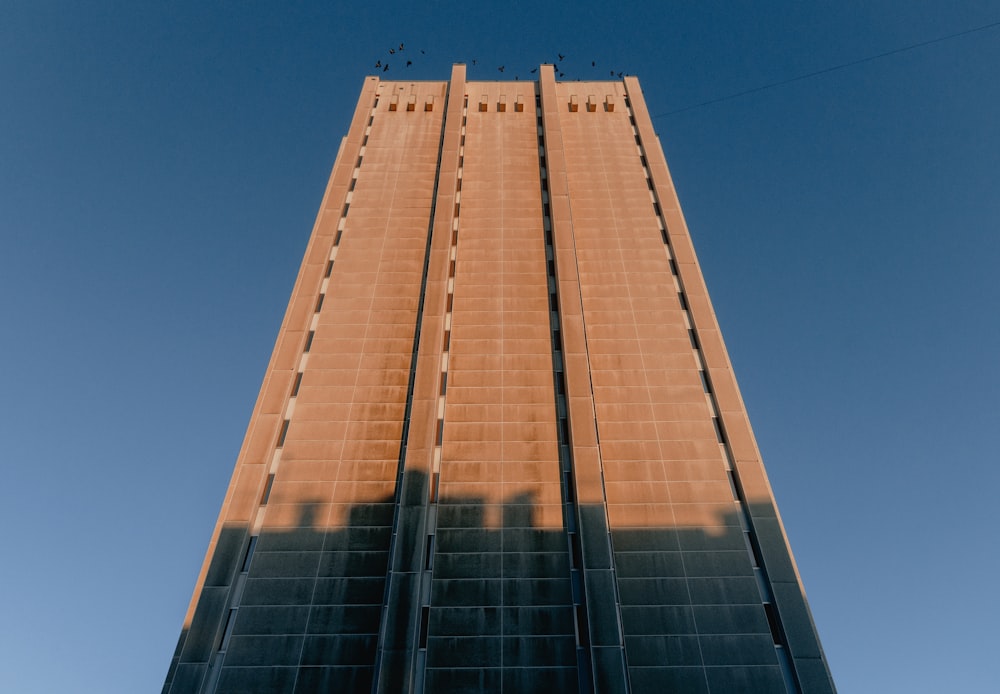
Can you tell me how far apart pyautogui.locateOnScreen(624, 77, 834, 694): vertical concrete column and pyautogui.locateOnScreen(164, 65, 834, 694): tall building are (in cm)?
14

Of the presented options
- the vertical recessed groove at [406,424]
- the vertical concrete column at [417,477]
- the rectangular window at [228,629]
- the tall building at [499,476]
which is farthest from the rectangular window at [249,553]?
the vertical concrete column at [417,477]

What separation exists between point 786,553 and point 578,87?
1843 inches

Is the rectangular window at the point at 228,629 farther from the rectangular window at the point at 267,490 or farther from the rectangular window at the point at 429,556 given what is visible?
the rectangular window at the point at 429,556

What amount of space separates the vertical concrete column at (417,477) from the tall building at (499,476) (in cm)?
12

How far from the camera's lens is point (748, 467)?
33.7m

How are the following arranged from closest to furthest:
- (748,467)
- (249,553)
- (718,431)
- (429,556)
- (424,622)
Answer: (424,622)
(429,556)
(249,553)
(748,467)
(718,431)

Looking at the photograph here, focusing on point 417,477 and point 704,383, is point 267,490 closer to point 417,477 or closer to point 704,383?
point 417,477

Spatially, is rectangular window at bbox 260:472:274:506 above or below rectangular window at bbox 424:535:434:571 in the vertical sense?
above

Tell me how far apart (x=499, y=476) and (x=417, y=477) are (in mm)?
4458

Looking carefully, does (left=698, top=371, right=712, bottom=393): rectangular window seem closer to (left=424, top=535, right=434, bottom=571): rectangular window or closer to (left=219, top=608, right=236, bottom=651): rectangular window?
(left=424, top=535, right=434, bottom=571): rectangular window

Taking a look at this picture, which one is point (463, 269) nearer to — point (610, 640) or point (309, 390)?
point (309, 390)

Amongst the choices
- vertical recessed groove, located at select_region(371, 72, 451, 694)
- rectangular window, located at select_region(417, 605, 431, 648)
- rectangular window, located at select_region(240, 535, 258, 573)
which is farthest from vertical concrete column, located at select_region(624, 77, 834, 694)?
rectangular window, located at select_region(240, 535, 258, 573)

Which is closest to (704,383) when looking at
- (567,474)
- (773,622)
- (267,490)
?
(567,474)

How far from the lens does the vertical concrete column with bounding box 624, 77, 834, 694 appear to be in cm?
2795
